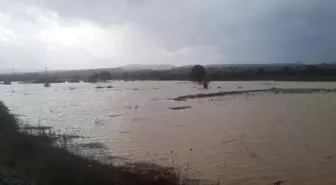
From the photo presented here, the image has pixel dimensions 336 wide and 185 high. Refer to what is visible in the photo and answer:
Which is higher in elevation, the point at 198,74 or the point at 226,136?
the point at 198,74

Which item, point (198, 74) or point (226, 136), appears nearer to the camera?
point (226, 136)

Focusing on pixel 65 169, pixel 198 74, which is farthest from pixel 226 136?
pixel 198 74

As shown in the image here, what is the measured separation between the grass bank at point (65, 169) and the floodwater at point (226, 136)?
146 cm

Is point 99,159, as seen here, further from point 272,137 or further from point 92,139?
point 272,137

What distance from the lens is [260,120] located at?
23.4m

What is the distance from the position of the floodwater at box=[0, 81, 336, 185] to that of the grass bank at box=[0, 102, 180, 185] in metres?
1.46

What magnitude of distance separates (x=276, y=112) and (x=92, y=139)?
14.0 m

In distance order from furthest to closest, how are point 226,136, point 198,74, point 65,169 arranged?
point 198,74 → point 226,136 → point 65,169

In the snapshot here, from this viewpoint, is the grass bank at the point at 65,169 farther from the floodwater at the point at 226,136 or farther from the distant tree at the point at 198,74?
the distant tree at the point at 198,74

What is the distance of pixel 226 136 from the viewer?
1886 cm

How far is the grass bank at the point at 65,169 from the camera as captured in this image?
10.7 meters

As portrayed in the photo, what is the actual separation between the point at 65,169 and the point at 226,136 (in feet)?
31.4

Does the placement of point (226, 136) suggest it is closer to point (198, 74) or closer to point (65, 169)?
point (65, 169)

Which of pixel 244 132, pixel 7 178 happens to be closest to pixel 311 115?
pixel 244 132
